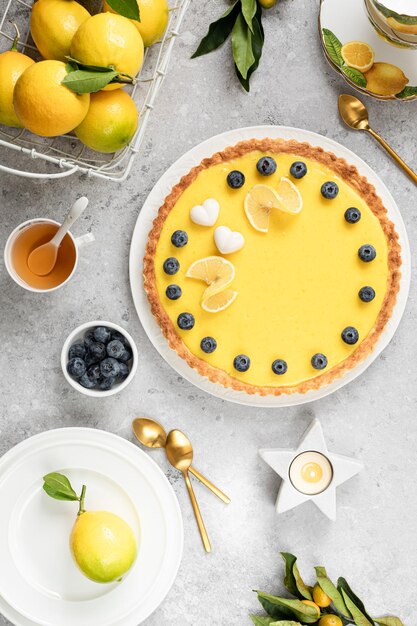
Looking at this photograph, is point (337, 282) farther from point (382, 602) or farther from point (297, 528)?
point (382, 602)

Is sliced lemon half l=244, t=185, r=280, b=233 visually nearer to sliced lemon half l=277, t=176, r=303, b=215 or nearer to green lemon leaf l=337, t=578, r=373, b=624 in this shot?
sliced lemon half l=277, t=176, r=303, b=215

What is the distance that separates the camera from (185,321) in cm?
181

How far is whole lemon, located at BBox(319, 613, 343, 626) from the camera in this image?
1884 mm

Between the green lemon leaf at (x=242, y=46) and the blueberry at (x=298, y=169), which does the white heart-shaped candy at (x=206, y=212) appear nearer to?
the blueberry at (x=298, y=169)

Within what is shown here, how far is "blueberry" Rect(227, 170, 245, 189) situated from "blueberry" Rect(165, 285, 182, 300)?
0.32m

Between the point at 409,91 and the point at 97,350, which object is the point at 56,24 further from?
the point at 409,91

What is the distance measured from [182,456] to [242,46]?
1160mm

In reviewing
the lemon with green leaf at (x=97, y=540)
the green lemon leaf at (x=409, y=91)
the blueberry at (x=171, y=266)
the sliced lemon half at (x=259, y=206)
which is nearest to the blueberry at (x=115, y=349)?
the blueberry at (x=171, y=266)

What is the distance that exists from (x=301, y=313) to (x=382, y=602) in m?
0.91

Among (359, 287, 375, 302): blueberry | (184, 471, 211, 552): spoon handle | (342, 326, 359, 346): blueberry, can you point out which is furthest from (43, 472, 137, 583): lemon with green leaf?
(359, 287, 375, 302): blueberry

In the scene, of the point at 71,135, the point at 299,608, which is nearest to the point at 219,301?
the point at 71,135

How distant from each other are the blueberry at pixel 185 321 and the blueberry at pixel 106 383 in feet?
0.75

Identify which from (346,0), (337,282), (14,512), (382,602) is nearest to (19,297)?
(14,512)

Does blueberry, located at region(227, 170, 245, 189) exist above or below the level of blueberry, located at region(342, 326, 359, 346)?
above
